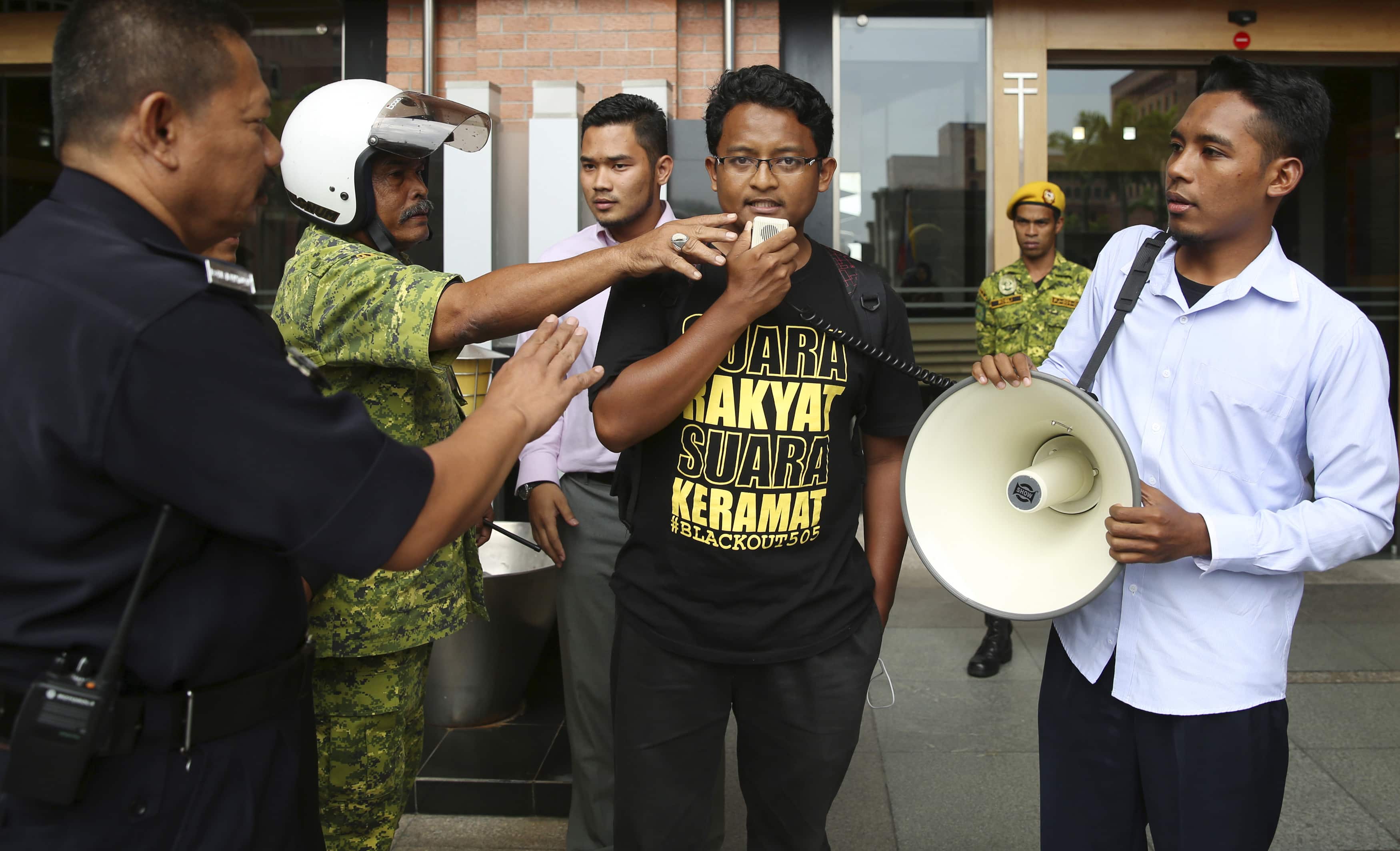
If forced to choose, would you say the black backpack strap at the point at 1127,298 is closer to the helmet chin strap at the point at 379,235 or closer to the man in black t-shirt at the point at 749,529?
the man in black t-shirt at the point at 749,529

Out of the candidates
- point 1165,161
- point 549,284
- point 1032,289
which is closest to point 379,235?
point 549,284

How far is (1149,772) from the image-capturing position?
206 cm

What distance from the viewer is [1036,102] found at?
18.4 feet

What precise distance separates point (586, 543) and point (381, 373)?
1.01m

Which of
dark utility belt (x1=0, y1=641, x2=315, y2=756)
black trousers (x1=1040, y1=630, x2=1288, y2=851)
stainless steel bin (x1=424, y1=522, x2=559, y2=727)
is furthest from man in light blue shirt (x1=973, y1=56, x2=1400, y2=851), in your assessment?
stainless steel bin (x1=424, y1=522, x2=559, y2=727)

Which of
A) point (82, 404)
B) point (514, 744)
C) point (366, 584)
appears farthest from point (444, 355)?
point (514, 744)

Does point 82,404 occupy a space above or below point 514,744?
above

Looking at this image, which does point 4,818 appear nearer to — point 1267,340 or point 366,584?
point 366,584

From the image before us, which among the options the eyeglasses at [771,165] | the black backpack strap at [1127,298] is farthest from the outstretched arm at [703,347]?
the black backpack strap at [1127,298]

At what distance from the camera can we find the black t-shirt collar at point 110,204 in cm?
137

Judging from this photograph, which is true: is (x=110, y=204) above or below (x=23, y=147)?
below

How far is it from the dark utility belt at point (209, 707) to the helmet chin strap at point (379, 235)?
948mm

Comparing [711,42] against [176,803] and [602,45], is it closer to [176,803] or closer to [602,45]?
[602,45]

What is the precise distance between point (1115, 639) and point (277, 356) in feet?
5.37
